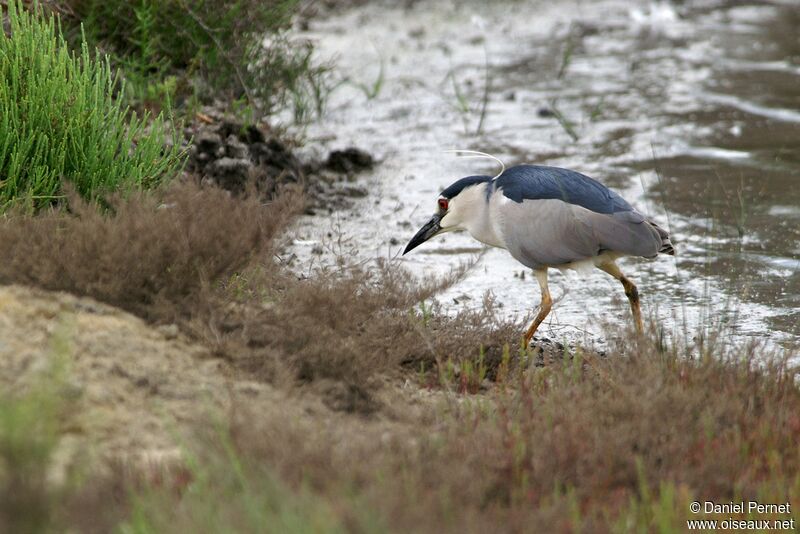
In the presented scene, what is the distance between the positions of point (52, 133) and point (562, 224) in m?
2.45

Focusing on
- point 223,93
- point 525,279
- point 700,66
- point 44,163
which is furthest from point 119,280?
point 700,66

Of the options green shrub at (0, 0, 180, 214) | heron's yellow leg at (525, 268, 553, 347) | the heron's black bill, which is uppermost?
green shrub at (0, 0, 180, 214)

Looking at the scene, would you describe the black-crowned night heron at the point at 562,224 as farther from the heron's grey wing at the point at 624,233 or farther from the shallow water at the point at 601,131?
the shallow water at the point at 601,131

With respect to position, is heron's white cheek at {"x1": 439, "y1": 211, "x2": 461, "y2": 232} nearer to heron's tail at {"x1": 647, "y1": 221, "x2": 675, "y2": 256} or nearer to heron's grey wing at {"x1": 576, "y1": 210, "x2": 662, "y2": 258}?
heron's grey wing at {"x1": 576, "y1": 210, "x2": 662, "y2": 258}

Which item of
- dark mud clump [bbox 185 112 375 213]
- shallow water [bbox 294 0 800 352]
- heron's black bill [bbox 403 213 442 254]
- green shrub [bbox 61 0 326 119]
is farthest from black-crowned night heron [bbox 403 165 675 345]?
green shrub [bbox 61 0 326 119]

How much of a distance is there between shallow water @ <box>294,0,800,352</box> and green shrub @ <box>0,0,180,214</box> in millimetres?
1350

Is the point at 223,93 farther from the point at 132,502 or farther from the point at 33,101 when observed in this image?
the point at 132,502

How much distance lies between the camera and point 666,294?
6.34 metres

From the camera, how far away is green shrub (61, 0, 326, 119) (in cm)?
765

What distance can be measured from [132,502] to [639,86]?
8394 millimetres

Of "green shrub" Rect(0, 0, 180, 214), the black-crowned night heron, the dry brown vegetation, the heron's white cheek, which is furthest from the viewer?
the heron's white cheek

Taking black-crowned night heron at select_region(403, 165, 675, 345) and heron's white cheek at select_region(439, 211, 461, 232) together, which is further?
heron's white cheek at select_region(439, 211, 461, 232)

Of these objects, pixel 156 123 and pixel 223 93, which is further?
pixel 223 93

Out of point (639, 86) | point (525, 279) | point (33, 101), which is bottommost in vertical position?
point (525, 279)
